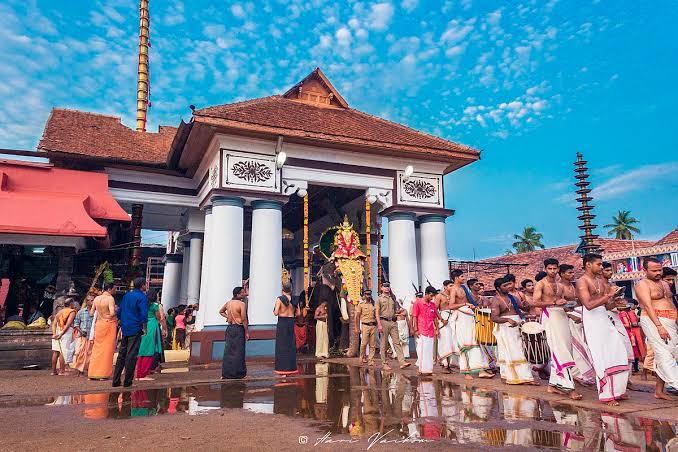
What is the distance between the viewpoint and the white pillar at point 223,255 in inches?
416

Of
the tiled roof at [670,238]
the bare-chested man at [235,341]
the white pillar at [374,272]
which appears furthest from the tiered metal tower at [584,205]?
the bare-chested man at [235,341]

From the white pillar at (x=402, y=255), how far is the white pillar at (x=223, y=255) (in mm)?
4149

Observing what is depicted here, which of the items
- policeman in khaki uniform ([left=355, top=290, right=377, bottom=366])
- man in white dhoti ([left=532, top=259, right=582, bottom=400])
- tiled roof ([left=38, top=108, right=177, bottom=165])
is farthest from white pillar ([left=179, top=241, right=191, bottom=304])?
man in white dhoti ([left=532, top=259, right=582, bottom=400])

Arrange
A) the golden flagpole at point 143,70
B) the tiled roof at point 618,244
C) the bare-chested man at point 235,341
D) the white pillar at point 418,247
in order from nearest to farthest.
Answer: the bare-chested man at point 235,341 → the white pillar at point 418,247 → the golden flagpole at point 143,70 → the tiled roof at point 618,244

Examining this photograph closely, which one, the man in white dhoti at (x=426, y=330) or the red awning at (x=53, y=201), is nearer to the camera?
the man in white dhoti at (x=426, y=330)

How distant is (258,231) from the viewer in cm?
1127

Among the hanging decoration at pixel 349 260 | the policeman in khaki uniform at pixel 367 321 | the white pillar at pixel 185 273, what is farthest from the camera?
the white pillar at pixel 185 273

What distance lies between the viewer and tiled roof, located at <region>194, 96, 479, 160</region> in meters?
10.9

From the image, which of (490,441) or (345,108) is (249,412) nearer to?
(490,441)

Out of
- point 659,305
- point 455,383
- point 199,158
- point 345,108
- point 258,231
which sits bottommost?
point 455,383

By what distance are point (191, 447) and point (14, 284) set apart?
12.6 metres

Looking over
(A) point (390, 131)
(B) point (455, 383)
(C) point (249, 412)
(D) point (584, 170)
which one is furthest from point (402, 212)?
(D) point (584, 170)

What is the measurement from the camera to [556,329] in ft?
19.4

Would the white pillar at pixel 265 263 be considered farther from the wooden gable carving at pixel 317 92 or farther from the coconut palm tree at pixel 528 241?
the coconut palm tree at pixel 528 241
